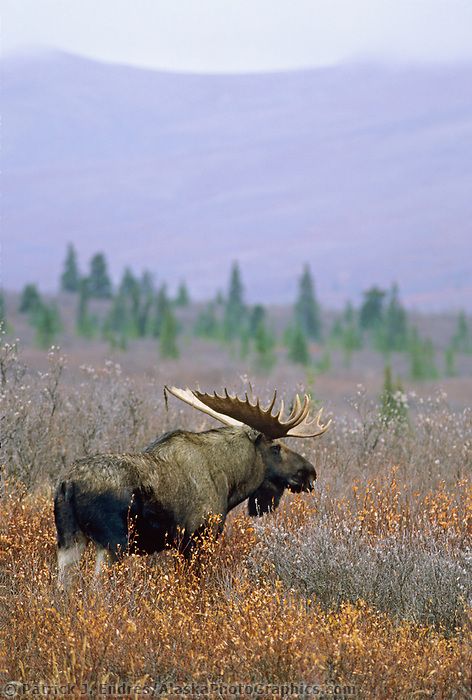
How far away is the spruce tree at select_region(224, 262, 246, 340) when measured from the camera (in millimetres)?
82062

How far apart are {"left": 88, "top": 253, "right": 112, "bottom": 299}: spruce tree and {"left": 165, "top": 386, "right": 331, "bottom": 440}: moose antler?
7794 centimetres

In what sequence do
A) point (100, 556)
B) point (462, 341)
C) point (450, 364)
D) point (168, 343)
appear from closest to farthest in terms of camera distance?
point (100, 556)
point (168, 343)
point (450, 364)
point (462, 341)

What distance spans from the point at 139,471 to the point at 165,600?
864 mm

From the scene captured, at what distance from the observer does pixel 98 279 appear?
8556 cm

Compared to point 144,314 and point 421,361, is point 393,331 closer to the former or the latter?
point 421,361

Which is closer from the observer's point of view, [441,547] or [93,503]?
[93,503]

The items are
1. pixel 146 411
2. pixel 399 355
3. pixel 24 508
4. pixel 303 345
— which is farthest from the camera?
pixel 399 355

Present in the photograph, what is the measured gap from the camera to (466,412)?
13.1 meters

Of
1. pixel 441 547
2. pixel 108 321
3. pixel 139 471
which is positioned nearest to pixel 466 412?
pixel 441 547

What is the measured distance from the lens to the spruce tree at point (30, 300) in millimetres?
75981

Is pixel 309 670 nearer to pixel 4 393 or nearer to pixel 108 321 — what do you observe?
pixel 4 393

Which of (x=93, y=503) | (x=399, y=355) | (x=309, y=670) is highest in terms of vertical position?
(x=93, y=503)

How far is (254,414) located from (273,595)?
180 centimetres

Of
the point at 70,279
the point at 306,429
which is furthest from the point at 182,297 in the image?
the point at 306,429
